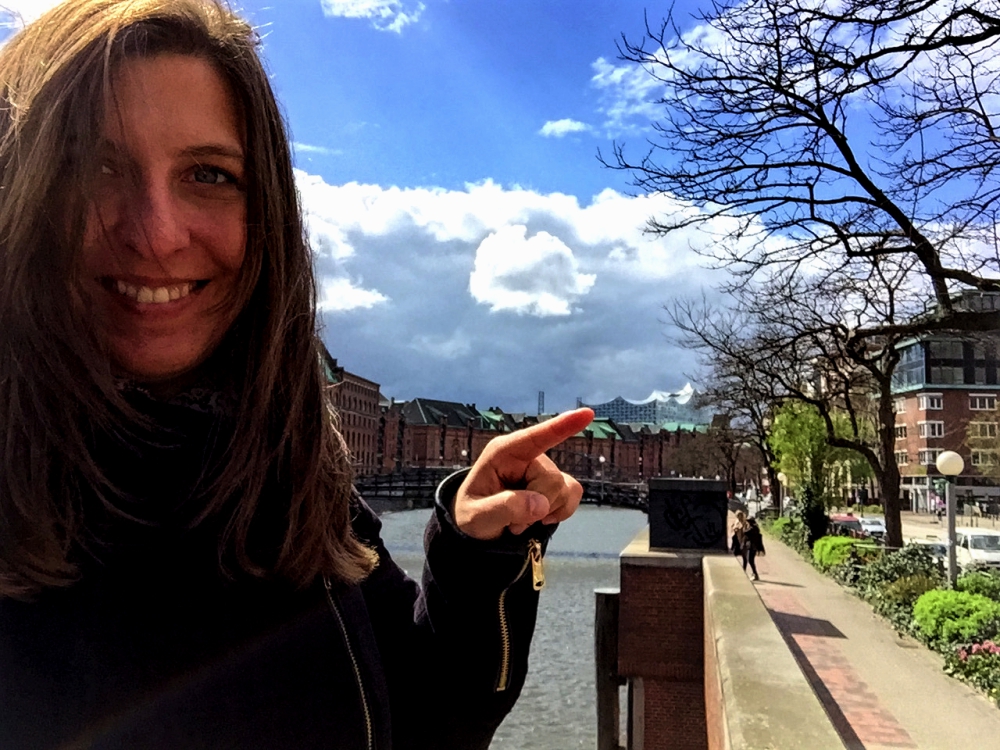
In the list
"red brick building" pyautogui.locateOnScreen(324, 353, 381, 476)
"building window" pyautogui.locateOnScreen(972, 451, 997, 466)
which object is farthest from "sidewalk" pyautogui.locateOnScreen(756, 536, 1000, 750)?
"red brick building" pyautogui.locateOnScreen(324, 353, 381, 476)

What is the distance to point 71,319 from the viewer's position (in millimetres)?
1148

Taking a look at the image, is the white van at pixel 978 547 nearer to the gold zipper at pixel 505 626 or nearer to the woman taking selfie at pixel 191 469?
the gold zipper at pixel 505 626

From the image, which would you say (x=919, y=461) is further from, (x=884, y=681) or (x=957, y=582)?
(x=884, y=681)

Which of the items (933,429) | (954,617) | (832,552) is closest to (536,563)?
(954,617)

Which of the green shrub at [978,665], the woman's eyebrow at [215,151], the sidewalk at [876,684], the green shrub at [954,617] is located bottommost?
the sidewalk at [876,684]

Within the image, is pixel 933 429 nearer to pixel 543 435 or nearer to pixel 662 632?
pixel 662 632

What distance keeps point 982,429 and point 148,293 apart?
63.1m

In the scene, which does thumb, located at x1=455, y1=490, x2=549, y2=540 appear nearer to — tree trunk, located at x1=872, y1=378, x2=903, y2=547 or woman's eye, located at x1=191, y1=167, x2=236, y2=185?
woman's eye, located at x1=191, y1=167, x2=236, y2=185

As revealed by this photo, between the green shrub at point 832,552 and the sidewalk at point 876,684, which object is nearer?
the sidewalk at point 876,684

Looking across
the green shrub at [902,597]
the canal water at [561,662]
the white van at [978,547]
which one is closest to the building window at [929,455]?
the canal water at [561,662]

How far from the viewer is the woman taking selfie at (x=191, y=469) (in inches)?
42.7

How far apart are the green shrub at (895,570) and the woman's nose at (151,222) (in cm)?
1598

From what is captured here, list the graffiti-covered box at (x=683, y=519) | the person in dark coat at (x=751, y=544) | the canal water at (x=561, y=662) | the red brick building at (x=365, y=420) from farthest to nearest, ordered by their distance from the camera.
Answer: the red brick building at (x=365, y=420), the person in dark coat at (x=751, y=544), the canal water at (x=561, y=662), the graffiti-covered box at (x=683, y=519)

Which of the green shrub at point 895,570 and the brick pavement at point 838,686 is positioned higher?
the green shrub at point 895,570
